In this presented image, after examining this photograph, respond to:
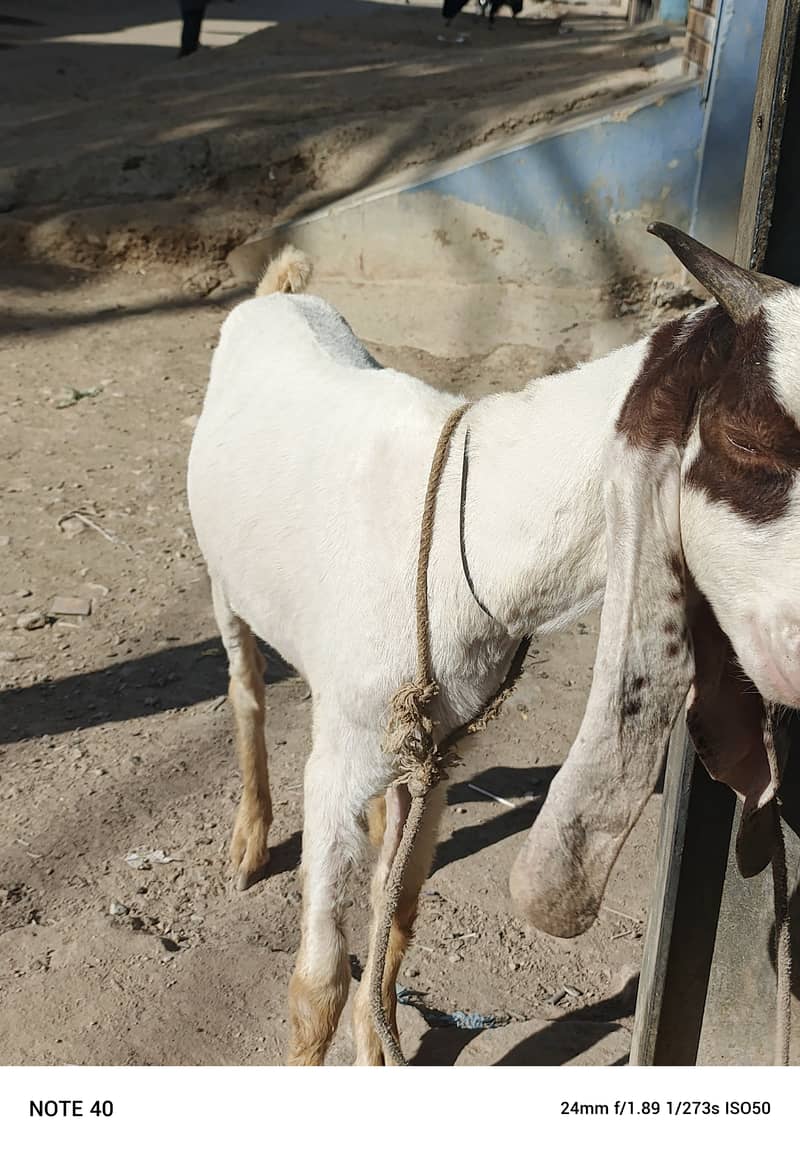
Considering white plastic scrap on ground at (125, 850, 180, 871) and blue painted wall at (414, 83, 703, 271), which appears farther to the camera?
blue painted wall at (414, 83, 703, 271)

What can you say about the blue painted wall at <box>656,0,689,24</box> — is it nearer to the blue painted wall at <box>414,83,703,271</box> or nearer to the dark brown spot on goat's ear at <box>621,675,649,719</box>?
the blue painted wall at <box>414,83,703,271</box>

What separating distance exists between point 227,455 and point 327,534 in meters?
0.63

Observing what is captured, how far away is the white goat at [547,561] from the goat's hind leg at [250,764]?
60cm

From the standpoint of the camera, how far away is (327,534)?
2402 mm

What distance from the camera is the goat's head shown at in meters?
1.61

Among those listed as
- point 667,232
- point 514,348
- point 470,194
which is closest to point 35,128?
point 470,194

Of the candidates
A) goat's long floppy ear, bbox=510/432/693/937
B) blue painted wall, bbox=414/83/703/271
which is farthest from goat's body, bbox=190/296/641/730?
blue painted wall, bbox=414/83/703/271

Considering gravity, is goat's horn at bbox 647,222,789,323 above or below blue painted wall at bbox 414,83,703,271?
above

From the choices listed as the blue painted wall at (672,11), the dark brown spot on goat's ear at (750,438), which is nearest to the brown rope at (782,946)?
the dark brown spot on goat's ear at (750,438)

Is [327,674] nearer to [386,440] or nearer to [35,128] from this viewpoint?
[386,440]

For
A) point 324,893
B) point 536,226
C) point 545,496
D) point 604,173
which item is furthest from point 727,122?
point 324,893

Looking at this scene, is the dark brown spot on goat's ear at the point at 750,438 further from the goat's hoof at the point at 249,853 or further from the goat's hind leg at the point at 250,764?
the goat's hoof at the point at 249,853

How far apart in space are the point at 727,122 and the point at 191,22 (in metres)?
9.69

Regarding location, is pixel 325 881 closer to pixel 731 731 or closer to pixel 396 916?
pixel 396 916
